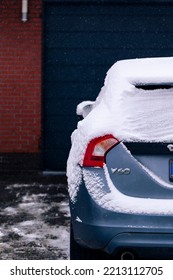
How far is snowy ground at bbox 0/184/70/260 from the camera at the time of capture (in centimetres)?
670

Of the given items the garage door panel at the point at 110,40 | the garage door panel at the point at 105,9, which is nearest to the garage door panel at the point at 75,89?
the garage door panel at the point at 110,40

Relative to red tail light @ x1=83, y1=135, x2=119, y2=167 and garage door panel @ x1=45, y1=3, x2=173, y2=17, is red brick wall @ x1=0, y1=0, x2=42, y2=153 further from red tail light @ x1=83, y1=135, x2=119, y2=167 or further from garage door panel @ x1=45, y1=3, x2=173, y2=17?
red tail light @ x1=83, y1=135, x2=119, y2=167

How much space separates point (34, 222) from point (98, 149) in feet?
10.6

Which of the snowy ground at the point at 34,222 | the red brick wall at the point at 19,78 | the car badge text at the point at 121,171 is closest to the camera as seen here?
the car badge text at the point at 121,171

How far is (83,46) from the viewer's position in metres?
11.3

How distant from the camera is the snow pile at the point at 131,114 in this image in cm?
486

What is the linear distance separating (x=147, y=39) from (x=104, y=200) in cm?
694

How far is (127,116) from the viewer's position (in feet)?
16.2

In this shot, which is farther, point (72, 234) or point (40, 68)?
point (40, 68)

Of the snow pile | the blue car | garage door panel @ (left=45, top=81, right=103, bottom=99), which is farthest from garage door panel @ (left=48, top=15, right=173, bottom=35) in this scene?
the blue car

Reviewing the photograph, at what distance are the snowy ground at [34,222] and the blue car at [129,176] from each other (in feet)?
5.62

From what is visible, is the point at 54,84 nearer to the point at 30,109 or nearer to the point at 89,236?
the point at 30,109

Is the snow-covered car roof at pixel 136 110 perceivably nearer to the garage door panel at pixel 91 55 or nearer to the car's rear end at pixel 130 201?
the car's rear end at pixel 130 201

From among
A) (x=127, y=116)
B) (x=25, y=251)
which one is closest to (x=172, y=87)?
(x=127, y=116)
